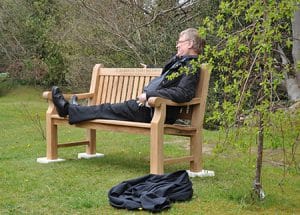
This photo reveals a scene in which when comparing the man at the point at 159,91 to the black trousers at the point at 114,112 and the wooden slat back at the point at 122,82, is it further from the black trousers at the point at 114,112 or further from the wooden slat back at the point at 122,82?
the wooden slat back at the point at 122,82

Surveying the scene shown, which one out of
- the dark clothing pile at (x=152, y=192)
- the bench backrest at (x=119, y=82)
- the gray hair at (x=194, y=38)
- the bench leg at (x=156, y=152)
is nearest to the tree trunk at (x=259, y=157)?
the dark clothing pile at (x=152, y=192)

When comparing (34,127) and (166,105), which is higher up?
(166,105)

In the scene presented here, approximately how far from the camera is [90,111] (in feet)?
17.4

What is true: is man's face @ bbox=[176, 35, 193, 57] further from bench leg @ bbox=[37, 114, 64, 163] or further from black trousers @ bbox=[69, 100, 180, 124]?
bench leg @ bbox=[37, 114, 64, 163]

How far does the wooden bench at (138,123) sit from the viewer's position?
4.63 meters

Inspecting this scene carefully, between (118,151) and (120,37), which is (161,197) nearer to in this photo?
(118,151)

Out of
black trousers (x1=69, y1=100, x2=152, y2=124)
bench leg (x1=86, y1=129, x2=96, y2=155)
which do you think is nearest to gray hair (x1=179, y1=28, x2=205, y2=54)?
black trousers (x1=69, y1=100, x2=152, y2=124)

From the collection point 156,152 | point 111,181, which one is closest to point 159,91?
point 156,152

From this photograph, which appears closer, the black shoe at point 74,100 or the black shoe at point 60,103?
the black shoe at point 60,103

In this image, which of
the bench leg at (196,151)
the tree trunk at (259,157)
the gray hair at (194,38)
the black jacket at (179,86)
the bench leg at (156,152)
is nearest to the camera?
the tree trunk at (259,157)

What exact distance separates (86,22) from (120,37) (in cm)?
137

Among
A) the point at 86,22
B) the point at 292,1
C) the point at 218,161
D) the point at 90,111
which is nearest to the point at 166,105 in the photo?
the point at 90,111

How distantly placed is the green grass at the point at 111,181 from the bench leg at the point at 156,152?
1.13 feet

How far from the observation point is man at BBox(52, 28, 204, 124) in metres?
4.91
